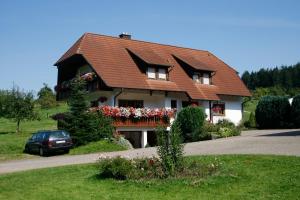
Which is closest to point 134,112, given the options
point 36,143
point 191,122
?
point 191,122

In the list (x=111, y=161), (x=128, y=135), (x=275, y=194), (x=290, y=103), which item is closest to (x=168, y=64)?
(x=128, y=135)

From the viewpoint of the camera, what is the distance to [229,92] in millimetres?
40188

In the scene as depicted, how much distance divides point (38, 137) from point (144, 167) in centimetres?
1547

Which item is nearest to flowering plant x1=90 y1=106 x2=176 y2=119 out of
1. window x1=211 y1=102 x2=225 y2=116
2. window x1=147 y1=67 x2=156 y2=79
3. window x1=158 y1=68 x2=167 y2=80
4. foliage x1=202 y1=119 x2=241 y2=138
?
window x1=147 y1=67 x2=156 y2=79

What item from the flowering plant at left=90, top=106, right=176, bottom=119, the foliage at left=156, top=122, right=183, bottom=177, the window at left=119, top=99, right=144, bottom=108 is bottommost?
the foliage at left=156, top=122, right=183, bottom=177

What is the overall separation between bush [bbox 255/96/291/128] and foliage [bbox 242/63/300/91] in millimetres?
73374

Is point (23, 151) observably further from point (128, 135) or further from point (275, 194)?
point (275, 194)

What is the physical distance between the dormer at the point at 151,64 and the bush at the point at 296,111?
34.5ft

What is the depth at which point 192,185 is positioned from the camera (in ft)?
38.9

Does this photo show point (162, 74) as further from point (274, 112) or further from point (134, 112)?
point (274, 112)

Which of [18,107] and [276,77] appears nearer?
[18,107]

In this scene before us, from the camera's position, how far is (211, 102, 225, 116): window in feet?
128

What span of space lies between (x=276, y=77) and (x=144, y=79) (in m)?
93.7

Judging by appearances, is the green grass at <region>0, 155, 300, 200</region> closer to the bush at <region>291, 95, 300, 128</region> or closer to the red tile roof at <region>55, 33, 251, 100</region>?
the red tile roof at <region>55, 33, 251, 100</region>
